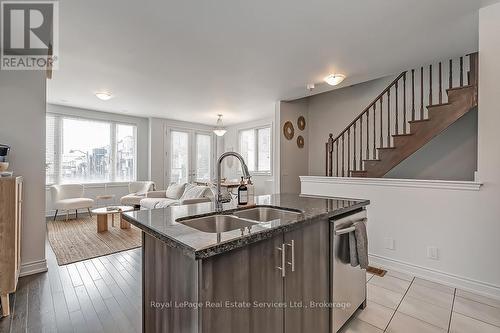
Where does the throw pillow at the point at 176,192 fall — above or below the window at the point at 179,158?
below

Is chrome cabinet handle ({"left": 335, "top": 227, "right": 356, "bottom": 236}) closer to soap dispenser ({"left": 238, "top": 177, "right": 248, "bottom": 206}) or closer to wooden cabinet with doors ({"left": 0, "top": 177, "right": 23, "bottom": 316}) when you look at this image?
soap dispenser ({"left": 238, "top": 177, "right": 248, "bottom": 206})

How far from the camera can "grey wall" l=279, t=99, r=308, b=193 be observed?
5043 mm

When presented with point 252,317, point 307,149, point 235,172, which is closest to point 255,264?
point 252,317

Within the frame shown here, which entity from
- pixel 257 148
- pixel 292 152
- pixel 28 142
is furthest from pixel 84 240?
pixel 257 148

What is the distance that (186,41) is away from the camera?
2.62 m

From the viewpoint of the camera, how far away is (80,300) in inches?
84.1

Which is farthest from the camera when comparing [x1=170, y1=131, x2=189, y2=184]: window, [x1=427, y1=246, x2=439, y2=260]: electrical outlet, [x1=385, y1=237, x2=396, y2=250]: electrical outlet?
[x1=170, y1=131, x2=189, y2=184]: window

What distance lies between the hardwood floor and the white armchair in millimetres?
2305

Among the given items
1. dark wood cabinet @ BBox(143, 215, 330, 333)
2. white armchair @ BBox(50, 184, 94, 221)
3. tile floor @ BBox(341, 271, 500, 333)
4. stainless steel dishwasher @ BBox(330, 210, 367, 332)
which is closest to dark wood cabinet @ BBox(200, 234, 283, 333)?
dark wood cabinet @ BBox(143, 215, 330, 333)

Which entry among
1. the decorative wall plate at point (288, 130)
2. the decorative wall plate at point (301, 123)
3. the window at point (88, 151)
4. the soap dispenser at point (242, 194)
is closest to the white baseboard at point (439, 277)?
the soap dispenser at point (242, 194)

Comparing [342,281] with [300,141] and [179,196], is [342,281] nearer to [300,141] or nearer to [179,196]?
[300,141]

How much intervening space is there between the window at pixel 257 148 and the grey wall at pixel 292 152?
1651 mm

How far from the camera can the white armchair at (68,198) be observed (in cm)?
486

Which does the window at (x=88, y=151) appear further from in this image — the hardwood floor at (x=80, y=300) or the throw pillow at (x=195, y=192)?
the hardwood floor at (x=80, y=300)
